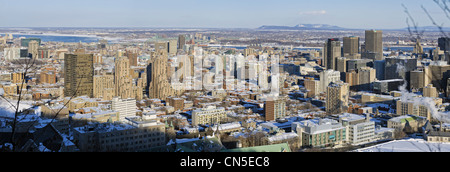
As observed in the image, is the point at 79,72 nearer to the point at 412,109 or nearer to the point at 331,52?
the point at 412,109

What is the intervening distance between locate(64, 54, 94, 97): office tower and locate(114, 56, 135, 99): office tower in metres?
0.56

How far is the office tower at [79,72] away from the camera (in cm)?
886

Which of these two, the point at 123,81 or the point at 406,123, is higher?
the point at 123,81

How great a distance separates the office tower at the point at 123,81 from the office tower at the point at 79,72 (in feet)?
1.82

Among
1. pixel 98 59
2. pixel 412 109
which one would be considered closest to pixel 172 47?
pixel 98 59

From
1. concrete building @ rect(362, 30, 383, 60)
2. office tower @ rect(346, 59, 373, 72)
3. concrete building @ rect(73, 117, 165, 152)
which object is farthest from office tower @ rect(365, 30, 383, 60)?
concrete building @ rect(73, 117, 165, 152)

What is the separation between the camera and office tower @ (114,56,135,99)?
9227 millimetres

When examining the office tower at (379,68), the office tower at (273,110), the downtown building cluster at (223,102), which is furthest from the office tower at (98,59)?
the office tower at (379,68)

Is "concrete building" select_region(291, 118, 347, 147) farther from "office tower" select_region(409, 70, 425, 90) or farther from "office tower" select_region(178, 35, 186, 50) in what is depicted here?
"office tower" select_region(178, 35, 186, 50)

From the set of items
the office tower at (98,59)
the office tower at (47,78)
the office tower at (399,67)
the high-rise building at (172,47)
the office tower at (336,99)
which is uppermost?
the high-rise building at (172,47)

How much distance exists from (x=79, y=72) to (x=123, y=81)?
95cm

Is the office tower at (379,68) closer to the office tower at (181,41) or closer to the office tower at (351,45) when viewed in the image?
the office tower at (351,45)

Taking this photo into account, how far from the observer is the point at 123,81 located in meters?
9.44
